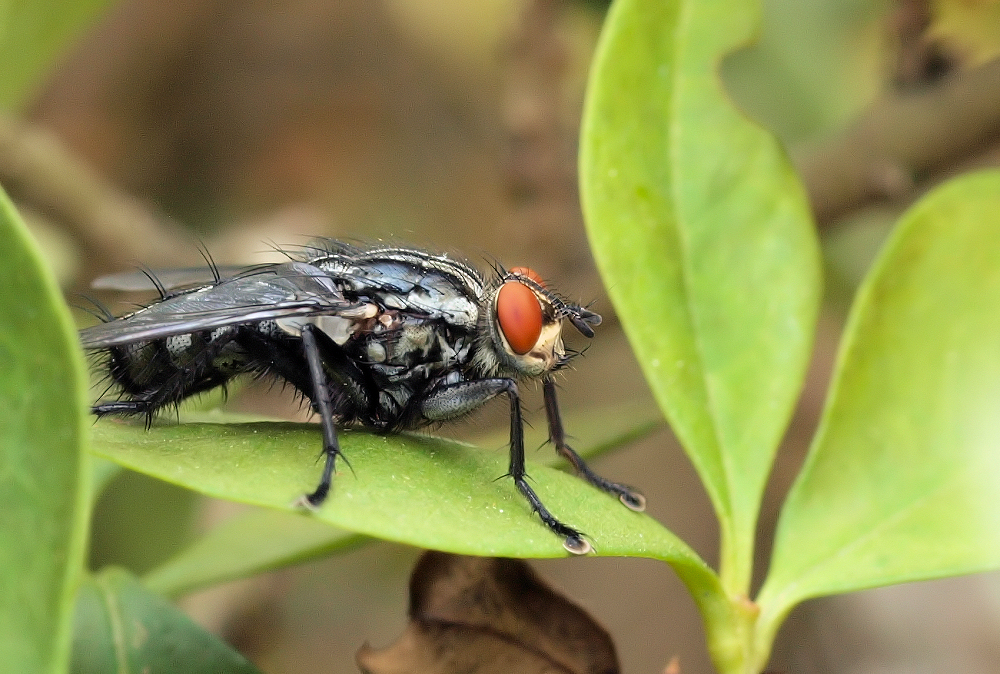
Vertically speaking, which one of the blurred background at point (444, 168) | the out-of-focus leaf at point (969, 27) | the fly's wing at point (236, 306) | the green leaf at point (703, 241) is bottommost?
the blurred background at point (444, 168)

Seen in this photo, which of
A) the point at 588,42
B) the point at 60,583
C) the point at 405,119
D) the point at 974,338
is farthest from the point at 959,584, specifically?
the point at 405,119

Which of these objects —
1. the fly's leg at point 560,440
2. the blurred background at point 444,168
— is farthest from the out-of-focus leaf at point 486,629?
the blurred background at point 444,168

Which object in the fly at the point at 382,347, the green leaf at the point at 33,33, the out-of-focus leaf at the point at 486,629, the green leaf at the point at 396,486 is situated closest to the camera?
the green leaf at the point at 396,486

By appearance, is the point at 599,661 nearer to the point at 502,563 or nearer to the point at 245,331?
the point at 502,563

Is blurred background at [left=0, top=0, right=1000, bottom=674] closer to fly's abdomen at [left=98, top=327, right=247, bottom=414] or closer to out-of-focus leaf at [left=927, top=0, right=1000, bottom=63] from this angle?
out-of-focus leaf at [left=927, top=0, right=1000, bottom=63]

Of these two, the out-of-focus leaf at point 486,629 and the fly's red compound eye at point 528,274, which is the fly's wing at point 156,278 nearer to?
the fly's red compound eye at point 528,274

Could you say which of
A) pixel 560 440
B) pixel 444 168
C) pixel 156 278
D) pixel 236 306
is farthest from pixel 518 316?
pixel 444 168

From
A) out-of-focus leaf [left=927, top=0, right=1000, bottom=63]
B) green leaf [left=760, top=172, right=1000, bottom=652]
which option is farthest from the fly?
out-of-focus leaf [left=927, top=0, right=1000, bottom=63]

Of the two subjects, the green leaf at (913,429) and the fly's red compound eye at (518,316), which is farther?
the fly's red compound eye at (518,316)
